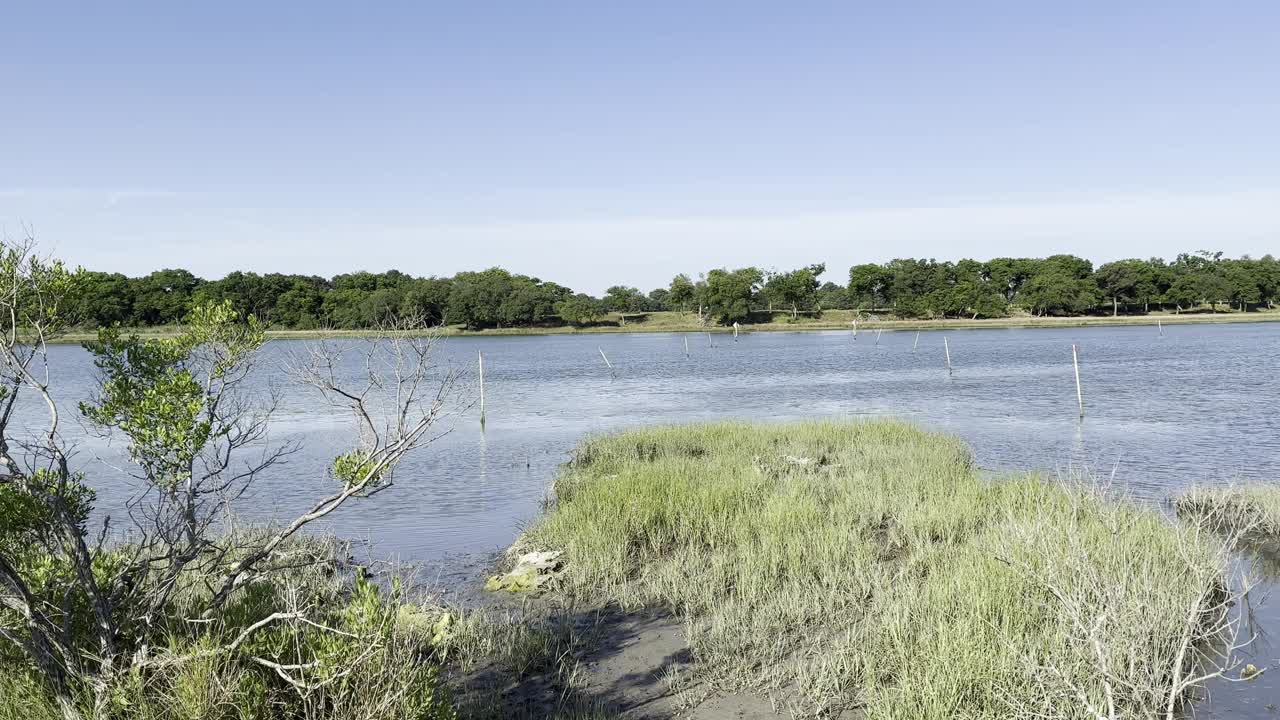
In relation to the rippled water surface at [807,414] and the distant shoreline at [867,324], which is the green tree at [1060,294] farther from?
the rippled water surface at [807,414]

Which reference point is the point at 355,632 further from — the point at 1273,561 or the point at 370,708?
the point at 1273,561

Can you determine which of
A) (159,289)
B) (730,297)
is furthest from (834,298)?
(159,289)

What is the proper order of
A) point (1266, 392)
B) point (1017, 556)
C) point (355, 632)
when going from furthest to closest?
point (1266, 392)
point (1017, 556)
point (355, 632)

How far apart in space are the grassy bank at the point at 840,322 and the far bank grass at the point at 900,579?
311 ft

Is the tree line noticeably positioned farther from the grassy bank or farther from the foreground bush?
the foreground bush


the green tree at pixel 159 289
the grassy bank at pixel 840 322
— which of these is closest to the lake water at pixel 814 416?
the green tree at pixel 159 289

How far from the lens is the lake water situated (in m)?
16.1

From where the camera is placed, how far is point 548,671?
304 inches

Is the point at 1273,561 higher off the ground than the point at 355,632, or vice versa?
the point at 355,632

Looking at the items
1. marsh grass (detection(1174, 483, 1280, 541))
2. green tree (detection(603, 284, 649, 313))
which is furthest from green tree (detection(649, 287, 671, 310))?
marsh grass (detection(1174, 483, 1280, 541))

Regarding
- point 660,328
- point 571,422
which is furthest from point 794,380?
point 660,328

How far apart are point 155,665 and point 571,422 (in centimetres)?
2437

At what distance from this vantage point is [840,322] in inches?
4776

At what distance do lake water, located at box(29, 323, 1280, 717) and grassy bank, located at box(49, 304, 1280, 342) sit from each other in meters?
47.2
